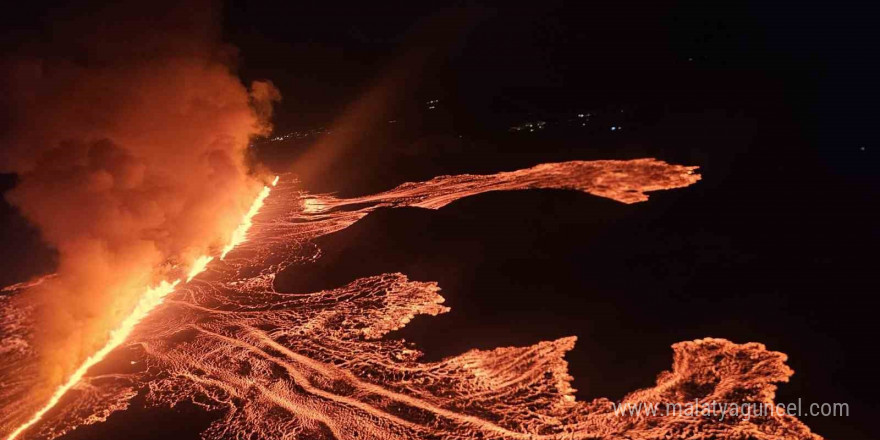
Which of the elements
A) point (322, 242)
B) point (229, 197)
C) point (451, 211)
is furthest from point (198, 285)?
point (451, 211)

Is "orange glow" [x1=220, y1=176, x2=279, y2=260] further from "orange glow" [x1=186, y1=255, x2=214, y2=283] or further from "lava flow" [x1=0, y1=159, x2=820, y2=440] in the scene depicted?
"lava flow" [x1=0, y1=159, x2=820, y2=440]

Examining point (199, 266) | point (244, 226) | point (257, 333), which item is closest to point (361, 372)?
point (257, 333)

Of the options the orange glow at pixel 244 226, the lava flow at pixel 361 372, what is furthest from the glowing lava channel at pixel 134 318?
the lava flow at pixel 361 372

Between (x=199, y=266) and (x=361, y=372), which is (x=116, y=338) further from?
(x=361, y=372)

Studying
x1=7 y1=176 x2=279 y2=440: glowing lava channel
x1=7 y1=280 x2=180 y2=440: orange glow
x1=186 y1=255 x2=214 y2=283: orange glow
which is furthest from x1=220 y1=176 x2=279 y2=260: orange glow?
x1=7 y1=280 x2=180 y2=440: orange glow

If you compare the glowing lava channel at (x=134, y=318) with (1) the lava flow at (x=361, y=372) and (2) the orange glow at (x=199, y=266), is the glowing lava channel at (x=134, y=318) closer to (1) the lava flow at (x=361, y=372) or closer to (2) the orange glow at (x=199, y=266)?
(2) the orange glow at (x=199, y=266)

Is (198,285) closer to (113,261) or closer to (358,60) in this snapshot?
(113,261)
